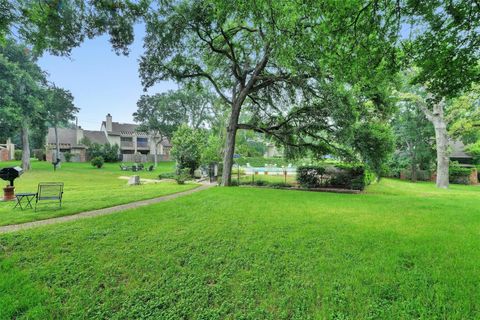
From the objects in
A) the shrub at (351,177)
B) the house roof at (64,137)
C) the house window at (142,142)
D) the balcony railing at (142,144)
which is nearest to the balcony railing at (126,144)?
the balcony railing at (142,144)

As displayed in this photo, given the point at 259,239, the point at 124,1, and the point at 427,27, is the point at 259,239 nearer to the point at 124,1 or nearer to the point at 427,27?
the point at 427,27

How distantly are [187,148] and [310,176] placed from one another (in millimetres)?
11969

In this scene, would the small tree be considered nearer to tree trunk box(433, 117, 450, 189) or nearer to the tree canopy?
the tree canopy

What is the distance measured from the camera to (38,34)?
17.6 ft

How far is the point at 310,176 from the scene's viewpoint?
1433 centimetres

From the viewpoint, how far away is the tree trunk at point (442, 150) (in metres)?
19.3

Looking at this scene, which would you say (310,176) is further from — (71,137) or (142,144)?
(71,137)

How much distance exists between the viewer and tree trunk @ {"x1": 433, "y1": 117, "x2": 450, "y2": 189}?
19.3m

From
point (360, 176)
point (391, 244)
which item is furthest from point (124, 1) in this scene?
point (360, 176)

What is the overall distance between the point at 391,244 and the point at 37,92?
3495 centimetres

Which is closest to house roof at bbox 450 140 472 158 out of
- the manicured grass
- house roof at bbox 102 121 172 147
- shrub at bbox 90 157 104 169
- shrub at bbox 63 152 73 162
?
the manicured grass

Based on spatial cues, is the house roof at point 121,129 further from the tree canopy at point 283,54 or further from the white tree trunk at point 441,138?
the white tree trunk at point 441,138

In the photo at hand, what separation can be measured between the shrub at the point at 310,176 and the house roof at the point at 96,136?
40.1 meters

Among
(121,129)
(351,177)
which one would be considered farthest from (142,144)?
(351,177)
